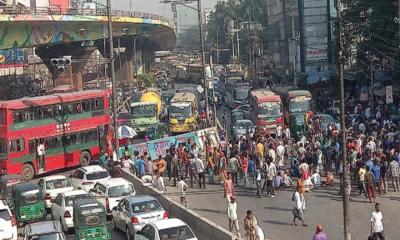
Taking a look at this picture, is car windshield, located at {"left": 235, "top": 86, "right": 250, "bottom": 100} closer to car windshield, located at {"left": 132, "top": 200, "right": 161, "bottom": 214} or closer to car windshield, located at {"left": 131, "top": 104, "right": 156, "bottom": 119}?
car windshield, located at {"left": 131, "top": 104, "right": 156, "bottom": 119}

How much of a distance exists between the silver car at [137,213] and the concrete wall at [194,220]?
846mm

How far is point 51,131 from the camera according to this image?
3284 cm

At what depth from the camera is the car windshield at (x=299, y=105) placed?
135 ft

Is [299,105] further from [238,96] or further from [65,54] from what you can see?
[65,54]

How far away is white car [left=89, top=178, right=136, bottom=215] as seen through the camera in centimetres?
2278

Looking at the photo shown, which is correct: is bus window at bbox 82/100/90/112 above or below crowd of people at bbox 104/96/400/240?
above

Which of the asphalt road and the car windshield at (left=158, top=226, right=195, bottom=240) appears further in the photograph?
the asphalt road

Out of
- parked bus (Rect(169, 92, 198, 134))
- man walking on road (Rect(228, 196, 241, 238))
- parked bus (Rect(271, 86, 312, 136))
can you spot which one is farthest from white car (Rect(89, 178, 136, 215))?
parked bus (Rect(169, 92, 198, 134))

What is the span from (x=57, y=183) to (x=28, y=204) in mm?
2221

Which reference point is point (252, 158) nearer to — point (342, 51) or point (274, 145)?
point (274, 145)

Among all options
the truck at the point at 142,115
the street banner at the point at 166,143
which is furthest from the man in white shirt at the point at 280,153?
the truck at the point at 142,115

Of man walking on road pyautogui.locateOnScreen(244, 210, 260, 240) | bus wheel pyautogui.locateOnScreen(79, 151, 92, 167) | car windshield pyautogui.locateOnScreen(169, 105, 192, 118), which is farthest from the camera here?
car windshield pyautogui.locateOnScreen(169, 105, 192, 118)

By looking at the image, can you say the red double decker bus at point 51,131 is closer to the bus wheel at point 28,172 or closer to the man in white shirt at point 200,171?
the bus wheel at point 28,172

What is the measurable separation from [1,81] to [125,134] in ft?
152
